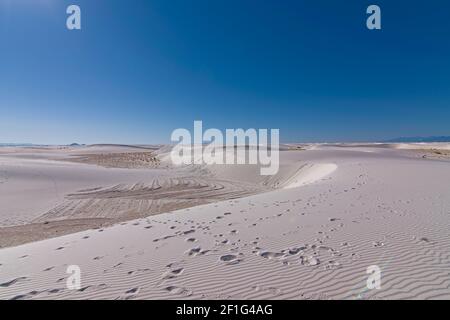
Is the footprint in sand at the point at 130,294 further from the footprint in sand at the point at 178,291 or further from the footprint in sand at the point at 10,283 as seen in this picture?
the footprint in sand at the point at 10,283

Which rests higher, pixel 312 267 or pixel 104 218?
pixel 312 267

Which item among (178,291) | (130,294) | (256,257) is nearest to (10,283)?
(130,294)

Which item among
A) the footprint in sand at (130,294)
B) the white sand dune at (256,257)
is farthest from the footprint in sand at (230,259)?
the footprint in sand at (130,294)

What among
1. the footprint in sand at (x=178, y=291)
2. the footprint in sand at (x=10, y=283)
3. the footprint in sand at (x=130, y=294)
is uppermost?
the footprint in sand at (x=178, y=291)

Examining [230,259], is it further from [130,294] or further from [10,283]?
[10,283]

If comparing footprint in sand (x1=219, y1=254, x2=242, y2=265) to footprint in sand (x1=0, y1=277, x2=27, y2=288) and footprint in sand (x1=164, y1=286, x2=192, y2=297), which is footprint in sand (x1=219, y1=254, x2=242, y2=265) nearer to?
footprint in sand (x1=164, y1=286, x2=192, y2=297)

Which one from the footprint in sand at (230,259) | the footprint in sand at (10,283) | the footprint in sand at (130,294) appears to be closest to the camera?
the footprint in sand at (130,294)
